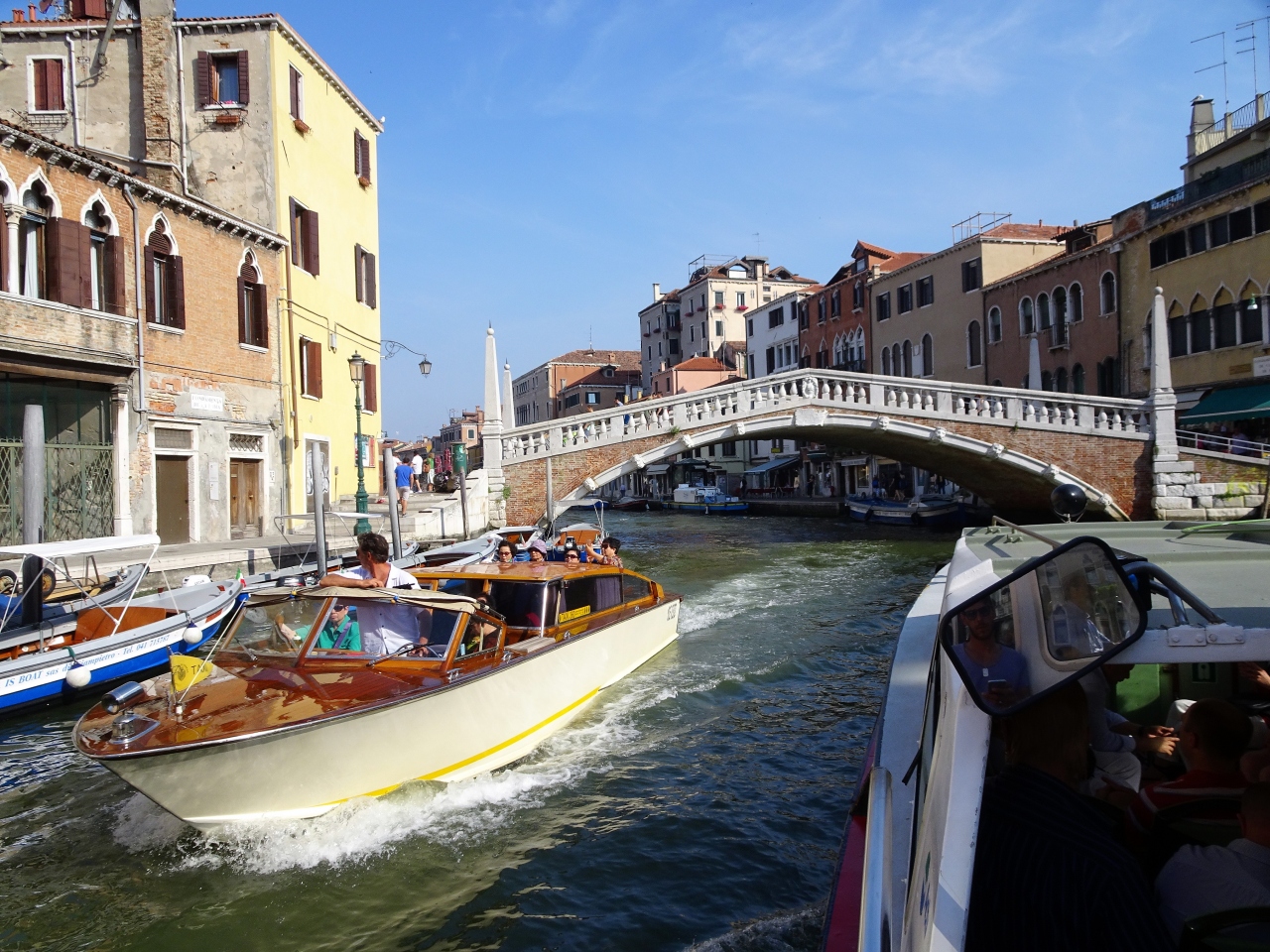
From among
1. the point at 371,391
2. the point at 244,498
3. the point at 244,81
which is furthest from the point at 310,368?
the point at 244,81

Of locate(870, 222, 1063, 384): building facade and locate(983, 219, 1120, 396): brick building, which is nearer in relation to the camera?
locate(983, 219, 1120, 396): brick building

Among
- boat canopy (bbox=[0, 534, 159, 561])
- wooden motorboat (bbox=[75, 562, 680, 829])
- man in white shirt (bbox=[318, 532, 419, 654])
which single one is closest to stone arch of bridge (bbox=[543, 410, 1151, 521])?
boat canopy (bbox=[0, 534, 159, 561])

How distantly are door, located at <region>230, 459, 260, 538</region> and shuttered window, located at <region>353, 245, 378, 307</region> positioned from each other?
5980 millimetres

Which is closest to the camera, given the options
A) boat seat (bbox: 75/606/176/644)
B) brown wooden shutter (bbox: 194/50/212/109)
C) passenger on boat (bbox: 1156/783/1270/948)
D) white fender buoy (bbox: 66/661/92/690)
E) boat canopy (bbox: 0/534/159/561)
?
passenger on boat (bbox: 1156/783/1270/948)

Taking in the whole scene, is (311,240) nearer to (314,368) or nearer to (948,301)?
(314,368)

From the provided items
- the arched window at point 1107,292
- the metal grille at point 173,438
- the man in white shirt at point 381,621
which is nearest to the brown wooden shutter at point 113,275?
the metal grille at point 173,438

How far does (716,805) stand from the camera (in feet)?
18.2

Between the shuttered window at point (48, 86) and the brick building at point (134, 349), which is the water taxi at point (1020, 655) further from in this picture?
the shuttered window at point (48, 86)

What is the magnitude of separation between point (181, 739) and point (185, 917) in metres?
0.76

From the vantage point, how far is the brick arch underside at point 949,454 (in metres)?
17.6

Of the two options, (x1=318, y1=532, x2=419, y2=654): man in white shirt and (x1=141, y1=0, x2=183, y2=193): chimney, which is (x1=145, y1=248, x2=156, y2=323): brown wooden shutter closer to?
(x1=141, y1=0, x2=183, y2=193): chimney

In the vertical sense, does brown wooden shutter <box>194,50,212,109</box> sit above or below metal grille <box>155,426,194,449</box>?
above

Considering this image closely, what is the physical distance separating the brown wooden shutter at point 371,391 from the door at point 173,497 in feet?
19.5

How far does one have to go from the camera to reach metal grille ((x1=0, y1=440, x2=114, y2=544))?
11.6 m
